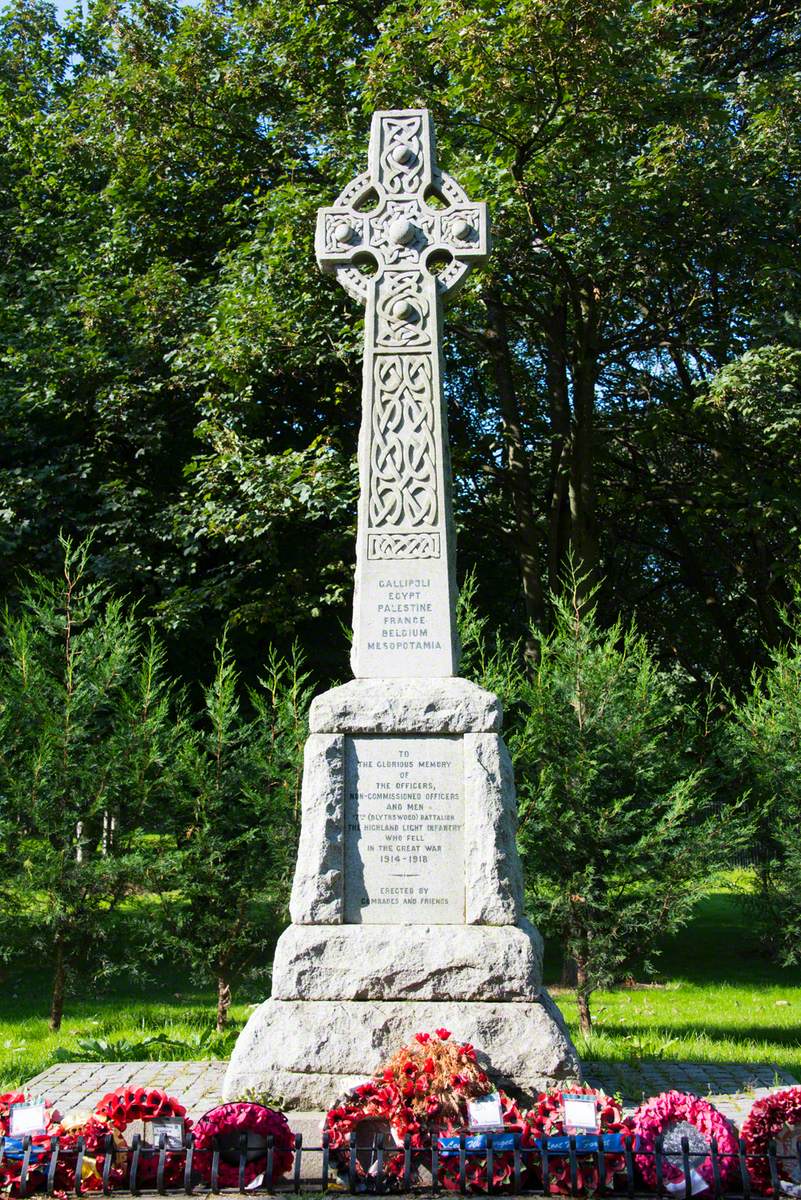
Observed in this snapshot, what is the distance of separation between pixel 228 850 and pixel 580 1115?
5.55m

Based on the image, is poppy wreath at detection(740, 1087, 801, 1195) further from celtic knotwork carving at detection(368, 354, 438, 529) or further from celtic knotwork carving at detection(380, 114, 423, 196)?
celtic knotwork carving at detection(380, 114, 423, 196)

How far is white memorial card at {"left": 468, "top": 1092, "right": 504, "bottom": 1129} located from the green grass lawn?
244 centimetres

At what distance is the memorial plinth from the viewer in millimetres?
5520

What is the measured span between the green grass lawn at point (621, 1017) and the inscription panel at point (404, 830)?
1.99 m

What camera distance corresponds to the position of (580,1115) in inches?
177

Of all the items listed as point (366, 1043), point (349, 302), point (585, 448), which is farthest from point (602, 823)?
point (349, 302)

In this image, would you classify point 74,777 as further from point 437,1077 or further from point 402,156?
point 402,156

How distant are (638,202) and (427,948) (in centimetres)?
846

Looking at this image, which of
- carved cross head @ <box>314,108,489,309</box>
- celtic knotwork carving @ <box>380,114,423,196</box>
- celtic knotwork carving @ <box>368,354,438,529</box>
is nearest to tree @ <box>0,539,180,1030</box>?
celtic knotwork carving @ <box>368,354,438,529</box>

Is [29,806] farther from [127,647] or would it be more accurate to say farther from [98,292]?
[98,292]

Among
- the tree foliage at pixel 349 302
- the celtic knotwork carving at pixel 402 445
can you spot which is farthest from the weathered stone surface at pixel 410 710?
the tree foliage at pixel 349 302

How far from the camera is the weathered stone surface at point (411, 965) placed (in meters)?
5.59

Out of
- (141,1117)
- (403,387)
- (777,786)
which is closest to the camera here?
(141,1117)

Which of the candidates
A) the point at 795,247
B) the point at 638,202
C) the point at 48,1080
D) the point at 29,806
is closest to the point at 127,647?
the point at 29,806
